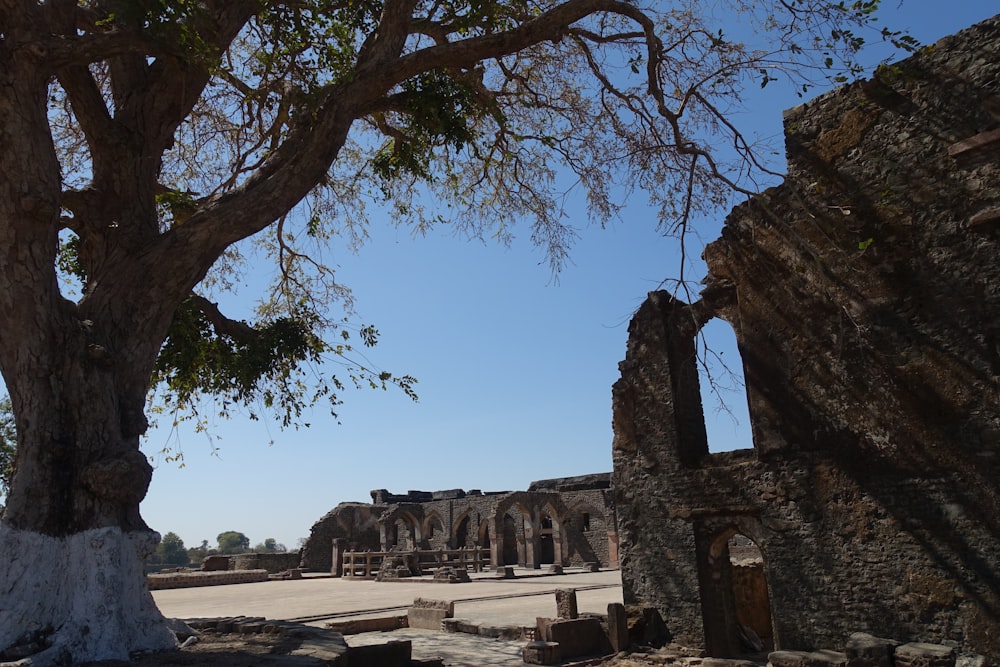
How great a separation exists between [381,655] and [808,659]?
4783 millimetres

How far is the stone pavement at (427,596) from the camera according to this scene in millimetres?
10578

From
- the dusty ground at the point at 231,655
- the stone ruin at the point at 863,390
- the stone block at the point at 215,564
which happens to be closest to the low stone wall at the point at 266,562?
the stone block at the point at 215,564

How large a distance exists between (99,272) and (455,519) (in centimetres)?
2761

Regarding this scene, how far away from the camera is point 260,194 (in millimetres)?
5984

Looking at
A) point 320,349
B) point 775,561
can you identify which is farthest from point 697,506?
point 320,349

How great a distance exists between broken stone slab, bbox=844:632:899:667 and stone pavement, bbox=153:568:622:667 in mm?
3963

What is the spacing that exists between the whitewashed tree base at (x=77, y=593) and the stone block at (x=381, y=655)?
7.88 feet

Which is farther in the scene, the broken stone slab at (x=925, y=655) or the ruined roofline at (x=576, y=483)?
the ruined roofline at (x=576, y=483)

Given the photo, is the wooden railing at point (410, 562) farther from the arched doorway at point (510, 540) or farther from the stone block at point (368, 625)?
the stone block at point (368, 625)

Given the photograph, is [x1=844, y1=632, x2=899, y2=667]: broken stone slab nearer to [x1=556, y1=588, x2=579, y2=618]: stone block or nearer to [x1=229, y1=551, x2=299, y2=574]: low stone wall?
[x1=556, y1=588, x2=579, y2=618]: stone block

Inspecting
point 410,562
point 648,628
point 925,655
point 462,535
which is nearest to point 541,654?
point 648,628

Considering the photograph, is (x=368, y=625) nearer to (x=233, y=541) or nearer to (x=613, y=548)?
(x=613, y=548)

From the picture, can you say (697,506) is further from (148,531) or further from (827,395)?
(148,531)

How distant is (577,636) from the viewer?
10.2m
